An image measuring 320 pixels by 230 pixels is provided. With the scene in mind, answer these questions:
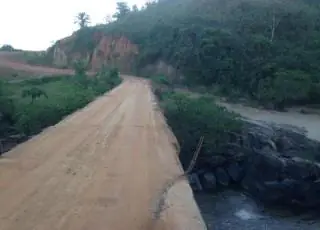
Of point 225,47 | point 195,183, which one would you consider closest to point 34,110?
point 195,183

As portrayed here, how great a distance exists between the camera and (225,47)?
147 feet

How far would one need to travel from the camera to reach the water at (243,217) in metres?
17.9

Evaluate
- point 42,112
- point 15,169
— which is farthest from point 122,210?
point 42,112

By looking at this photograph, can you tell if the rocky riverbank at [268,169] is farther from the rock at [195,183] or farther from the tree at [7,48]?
the tree at [7,48]

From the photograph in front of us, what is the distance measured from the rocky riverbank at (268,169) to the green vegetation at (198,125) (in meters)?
0.62

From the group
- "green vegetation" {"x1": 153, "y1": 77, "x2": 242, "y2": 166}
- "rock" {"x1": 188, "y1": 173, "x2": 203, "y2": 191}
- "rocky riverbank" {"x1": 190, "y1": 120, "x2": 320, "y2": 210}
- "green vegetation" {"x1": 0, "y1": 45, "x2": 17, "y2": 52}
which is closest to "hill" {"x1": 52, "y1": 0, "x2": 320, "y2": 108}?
"rocky riverbank" {"x1": 190, "y1": 120, "x2": 320, "y2": 210}

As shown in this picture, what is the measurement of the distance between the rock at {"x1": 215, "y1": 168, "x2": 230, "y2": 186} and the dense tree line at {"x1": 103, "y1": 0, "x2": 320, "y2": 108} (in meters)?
14.9

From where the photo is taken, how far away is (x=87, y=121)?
17.3 m

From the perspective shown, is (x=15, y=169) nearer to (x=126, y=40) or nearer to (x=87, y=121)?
(x=87, y=121)

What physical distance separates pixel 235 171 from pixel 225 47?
74.3 feet

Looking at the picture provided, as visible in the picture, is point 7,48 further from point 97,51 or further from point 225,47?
point 225,47

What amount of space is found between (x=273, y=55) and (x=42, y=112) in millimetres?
29603

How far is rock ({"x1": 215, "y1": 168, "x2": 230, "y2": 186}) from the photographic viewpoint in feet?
77.8

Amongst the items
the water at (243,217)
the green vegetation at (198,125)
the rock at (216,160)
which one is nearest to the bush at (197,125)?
the green vegetation at (198,125)
